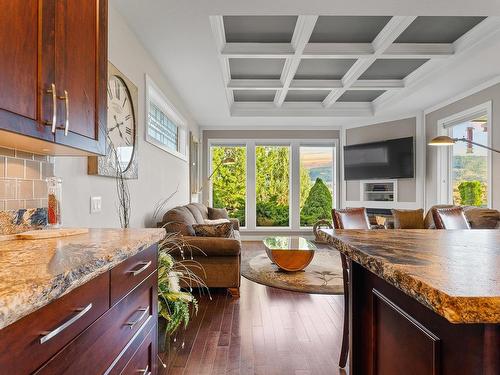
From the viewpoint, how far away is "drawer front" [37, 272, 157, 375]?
81cm

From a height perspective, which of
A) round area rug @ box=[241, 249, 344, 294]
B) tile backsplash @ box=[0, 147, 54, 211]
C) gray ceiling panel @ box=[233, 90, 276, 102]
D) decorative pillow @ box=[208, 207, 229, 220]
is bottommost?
round area rug @ box=[241, 249, 344, 294]

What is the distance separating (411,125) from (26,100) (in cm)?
650

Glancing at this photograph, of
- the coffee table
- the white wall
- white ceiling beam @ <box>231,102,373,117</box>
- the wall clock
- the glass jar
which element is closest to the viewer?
the glass jar

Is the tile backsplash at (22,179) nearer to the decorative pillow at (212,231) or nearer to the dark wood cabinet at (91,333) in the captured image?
the dark wood cabinet at (91,333)

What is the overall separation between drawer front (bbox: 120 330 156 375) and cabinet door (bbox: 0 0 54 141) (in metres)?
0.94

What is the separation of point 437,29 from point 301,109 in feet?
10.1

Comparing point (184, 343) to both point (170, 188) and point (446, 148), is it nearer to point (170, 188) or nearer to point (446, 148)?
point (170, 188)

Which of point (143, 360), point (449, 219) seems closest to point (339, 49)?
point (449, 219)

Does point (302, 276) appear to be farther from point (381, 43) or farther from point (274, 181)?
point (274, 181)

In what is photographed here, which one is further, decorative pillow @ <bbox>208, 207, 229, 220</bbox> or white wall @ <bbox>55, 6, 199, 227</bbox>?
decorative pillow @ <bbox>208, 207, 229, 220</bbox>

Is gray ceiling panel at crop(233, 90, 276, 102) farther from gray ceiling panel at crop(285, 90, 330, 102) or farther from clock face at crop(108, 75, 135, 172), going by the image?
clock face at crop(108, 75, 135, 172)

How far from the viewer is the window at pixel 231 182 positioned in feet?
24.5

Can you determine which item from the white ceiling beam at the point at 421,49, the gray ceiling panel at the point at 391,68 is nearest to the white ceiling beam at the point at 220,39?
the white ceiling beam at the point at 421,49

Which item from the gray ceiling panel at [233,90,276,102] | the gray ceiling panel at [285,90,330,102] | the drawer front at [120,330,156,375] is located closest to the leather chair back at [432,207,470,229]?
the drawer front at [120,330,156,375]
